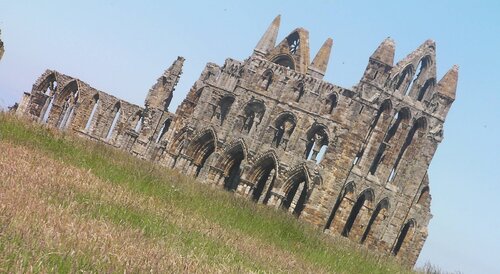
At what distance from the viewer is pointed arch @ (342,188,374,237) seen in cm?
3700

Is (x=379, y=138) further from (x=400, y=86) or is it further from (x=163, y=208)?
(x=163, y=208)

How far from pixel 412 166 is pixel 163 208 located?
30161 mm

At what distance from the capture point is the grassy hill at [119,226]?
4586 mm

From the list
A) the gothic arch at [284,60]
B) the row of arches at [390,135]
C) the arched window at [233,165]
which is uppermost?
the gothic arch at [284,60]

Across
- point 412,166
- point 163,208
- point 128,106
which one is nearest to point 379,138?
point 412,166

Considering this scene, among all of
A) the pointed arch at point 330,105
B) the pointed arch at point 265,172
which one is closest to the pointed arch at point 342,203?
the pointed arch at point 265,172

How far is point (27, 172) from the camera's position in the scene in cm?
850

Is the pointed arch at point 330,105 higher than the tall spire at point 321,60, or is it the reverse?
the tall spire at point 321,60

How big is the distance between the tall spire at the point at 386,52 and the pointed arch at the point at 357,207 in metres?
7.37

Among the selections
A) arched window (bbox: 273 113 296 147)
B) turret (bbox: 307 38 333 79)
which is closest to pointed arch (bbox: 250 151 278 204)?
arched window (bbox: 273 113 296 147)

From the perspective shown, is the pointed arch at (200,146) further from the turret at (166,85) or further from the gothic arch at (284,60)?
the gothic arch at (284,60)

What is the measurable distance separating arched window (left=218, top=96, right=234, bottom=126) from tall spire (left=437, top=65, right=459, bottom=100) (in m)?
12.8

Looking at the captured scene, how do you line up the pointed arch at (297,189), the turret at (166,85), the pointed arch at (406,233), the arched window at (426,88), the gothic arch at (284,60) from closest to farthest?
the pointed arch at (297,189) < the arched window at (426,88) < the pointed arch at (406,233) < the gothic arch at (284,60) < the turret at (166,85)

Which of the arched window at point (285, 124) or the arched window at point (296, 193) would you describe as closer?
the arched window at point (296, 193)
